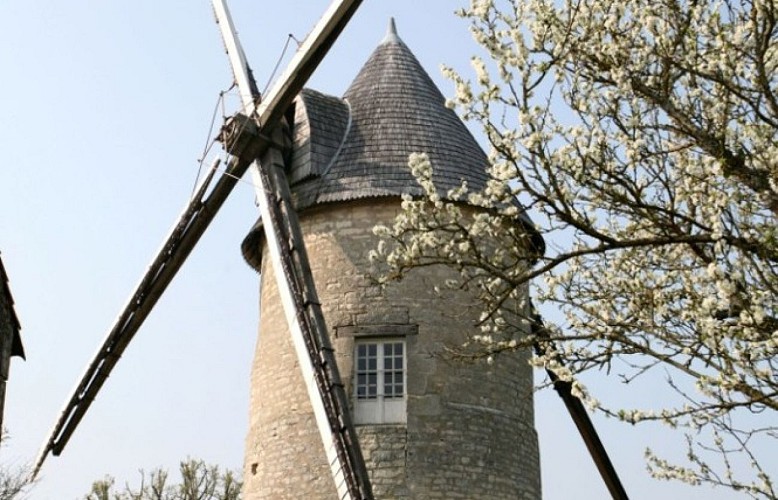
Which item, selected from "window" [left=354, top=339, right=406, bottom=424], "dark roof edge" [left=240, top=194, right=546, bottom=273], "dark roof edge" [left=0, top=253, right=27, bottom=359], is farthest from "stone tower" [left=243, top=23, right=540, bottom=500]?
"dark roof edge" [left=0, top=253, right=27, bottom=359]

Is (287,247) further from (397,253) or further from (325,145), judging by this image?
(397,253)

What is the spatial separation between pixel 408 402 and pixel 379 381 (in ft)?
1.36

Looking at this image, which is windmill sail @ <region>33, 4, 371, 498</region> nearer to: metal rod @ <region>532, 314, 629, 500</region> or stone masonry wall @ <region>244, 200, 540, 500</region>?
stone masonry wall @ <region>244, 200, 540, 500</region>

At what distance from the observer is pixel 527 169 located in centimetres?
603

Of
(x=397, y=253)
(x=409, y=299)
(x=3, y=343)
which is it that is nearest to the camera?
(x=397, y=253)

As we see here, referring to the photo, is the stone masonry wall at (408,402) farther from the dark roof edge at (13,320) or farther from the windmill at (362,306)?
the dark roof edge at (13,320)

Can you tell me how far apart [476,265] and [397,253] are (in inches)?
25.5

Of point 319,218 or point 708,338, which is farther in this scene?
point 319,218

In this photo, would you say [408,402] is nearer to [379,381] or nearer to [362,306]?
[379,381]

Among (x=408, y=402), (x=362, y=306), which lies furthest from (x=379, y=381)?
(x=362, y=306)

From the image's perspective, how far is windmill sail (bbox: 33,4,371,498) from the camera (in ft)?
31.9

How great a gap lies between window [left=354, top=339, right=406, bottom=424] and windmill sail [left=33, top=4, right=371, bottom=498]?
70 cm

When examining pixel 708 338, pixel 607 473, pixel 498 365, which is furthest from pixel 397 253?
pixel 607 473

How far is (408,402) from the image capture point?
10.5 metres
